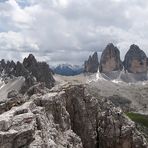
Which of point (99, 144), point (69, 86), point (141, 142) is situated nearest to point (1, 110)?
point (69, 86)

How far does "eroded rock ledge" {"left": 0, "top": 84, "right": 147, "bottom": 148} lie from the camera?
31739 mm

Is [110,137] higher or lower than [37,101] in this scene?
lower

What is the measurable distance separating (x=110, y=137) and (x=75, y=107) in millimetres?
4406

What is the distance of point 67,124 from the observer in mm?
41906

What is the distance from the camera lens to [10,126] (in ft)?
107

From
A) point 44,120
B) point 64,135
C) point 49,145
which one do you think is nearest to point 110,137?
point 64,135

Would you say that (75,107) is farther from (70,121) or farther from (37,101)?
(37,101)


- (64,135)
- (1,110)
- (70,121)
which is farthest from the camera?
(1,110)

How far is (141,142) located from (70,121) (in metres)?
8.16

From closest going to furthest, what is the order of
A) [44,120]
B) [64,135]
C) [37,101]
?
1. [44,120]
2. [64,135]
3. [37,101]

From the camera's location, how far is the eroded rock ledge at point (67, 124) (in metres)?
31.7

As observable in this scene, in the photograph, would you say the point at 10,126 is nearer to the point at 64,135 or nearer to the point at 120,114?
the point at 64,135

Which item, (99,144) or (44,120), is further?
(99,144)

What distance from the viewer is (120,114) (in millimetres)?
48906
